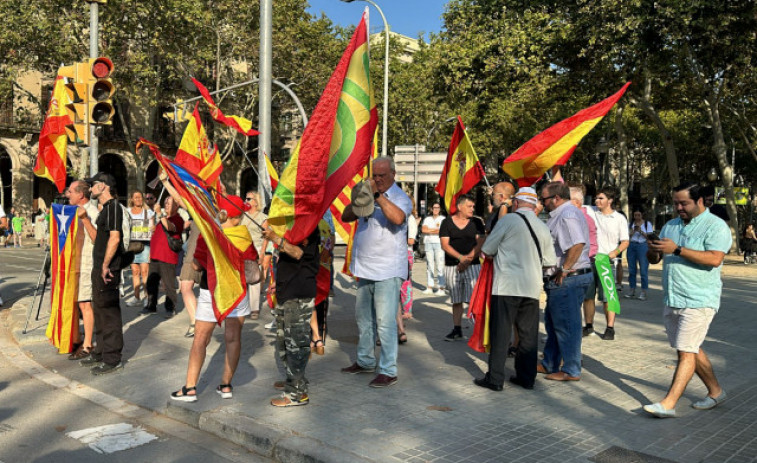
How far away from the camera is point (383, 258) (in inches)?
237

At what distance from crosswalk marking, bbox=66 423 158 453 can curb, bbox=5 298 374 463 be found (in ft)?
1.09

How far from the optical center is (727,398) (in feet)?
18.7

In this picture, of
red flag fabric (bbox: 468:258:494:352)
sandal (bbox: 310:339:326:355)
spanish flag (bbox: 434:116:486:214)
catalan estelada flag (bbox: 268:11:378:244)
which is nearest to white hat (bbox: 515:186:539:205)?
red flag fabric (bbox: 468:258:494:352)

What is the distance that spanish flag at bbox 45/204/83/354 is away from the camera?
7.11 metres

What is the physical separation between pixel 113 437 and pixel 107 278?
2189 millimetres

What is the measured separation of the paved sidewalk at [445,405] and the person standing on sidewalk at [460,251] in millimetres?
483

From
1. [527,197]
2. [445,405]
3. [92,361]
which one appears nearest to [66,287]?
[92,361]

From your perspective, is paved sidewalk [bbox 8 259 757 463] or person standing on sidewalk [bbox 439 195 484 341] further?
person standing on sidewalk [bbox 439 195 484 341]

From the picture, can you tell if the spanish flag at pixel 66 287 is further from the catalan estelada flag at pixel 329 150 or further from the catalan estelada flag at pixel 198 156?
the catalan estelada flag at pixel 329 150

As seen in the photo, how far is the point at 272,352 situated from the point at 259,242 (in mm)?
1581

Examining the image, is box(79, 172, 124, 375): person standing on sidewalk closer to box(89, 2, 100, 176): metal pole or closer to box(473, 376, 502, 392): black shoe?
box(89, 2, 100, 176): metal pole

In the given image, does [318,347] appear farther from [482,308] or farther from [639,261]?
[639,261]

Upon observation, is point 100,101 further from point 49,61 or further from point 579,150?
point 579,150

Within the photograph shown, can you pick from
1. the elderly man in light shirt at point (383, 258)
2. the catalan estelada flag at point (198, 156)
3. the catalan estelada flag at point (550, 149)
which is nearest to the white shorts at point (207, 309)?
the elderly man in light shirt at point (383, 258)
